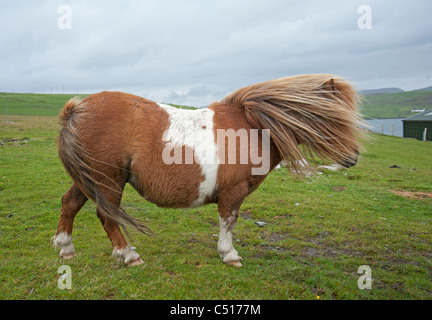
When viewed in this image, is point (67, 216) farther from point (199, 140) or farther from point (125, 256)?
point (199, 140)

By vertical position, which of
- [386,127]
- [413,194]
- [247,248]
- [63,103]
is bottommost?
[413,194]

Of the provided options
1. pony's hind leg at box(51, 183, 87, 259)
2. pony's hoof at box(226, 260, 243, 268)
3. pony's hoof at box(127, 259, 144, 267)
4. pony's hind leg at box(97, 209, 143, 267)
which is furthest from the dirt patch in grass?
pony's hind leg at box(51, 183, 87, 259)

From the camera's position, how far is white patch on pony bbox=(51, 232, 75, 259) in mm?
3984

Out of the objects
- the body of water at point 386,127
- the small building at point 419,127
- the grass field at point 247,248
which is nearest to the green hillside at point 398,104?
the body of water at point 386,127

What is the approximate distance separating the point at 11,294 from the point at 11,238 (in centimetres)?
220

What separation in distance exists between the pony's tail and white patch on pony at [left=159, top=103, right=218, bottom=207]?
96cm

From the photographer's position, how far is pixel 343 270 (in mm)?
4016

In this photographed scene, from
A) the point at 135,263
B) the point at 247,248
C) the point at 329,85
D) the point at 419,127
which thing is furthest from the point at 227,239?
the point at 419,127

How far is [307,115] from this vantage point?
3.92 meters

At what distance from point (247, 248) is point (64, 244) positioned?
8.84 ft

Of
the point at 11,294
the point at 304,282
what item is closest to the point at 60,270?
the point at 11,294

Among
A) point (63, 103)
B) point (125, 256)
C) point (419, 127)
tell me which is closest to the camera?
point (125, 256)
